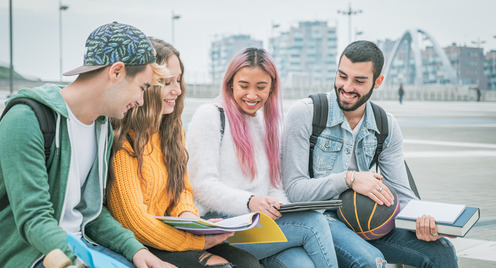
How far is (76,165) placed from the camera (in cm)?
214

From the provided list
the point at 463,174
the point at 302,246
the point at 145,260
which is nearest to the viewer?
the point at 145,260

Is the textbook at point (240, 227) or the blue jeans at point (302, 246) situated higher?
the textbook at point (240, 227)

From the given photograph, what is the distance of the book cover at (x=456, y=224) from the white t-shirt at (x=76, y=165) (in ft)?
5.26

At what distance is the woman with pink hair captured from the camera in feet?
9.36

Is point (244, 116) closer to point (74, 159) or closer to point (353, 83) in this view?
point (353, 83)

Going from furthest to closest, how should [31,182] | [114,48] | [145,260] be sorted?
[145,260], [114,48], [31,182]

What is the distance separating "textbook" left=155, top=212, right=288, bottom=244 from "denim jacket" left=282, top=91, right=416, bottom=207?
619 mm

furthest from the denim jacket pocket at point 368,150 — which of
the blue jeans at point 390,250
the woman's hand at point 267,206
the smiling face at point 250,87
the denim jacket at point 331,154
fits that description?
the woman's hand at point 267,206

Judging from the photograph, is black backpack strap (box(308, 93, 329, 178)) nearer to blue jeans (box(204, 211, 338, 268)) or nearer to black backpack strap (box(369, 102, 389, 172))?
black backpack strap (box(369, 102, 389, 172))

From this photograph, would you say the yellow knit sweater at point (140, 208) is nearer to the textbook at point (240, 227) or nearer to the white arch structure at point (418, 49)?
the textbook at point (240, 227)

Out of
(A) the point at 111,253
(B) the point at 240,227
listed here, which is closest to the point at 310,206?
(B) the point at 240,227

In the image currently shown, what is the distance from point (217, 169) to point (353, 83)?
93 cm

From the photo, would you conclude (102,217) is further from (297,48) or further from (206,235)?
(297,48)

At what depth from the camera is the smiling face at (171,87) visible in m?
2.77
